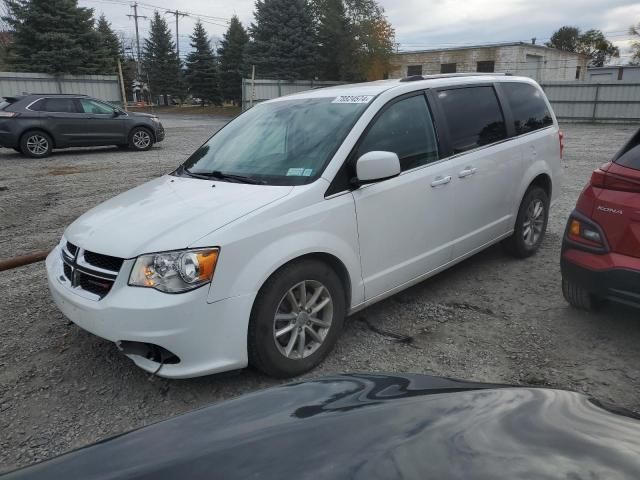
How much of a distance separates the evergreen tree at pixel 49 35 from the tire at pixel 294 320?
3241 cm

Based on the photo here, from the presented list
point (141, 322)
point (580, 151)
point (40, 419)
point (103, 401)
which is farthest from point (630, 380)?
point (580, 151)

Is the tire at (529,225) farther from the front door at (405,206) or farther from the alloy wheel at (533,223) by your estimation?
the front door at (405,206)

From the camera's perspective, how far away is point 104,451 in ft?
4.62

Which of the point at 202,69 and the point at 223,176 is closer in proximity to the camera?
the point at 223,176

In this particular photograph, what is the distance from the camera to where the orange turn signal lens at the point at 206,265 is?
268 centimetres

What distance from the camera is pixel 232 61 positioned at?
46562mm

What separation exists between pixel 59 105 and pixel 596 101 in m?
22.5

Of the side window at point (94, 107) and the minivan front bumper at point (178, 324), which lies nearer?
the minivan front bumper at point (178, 324)

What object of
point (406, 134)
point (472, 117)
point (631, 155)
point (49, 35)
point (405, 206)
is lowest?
point (405, 206)

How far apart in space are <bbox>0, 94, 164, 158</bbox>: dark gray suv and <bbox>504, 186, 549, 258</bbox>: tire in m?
12.1

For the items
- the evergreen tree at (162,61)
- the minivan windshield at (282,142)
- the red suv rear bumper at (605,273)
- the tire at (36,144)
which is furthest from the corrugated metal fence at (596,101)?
the evergreen tree at (162,61)

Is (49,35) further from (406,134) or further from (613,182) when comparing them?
(613,182)

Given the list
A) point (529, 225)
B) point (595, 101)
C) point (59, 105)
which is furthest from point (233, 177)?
point (595, 101)

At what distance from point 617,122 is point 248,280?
84.6ft
